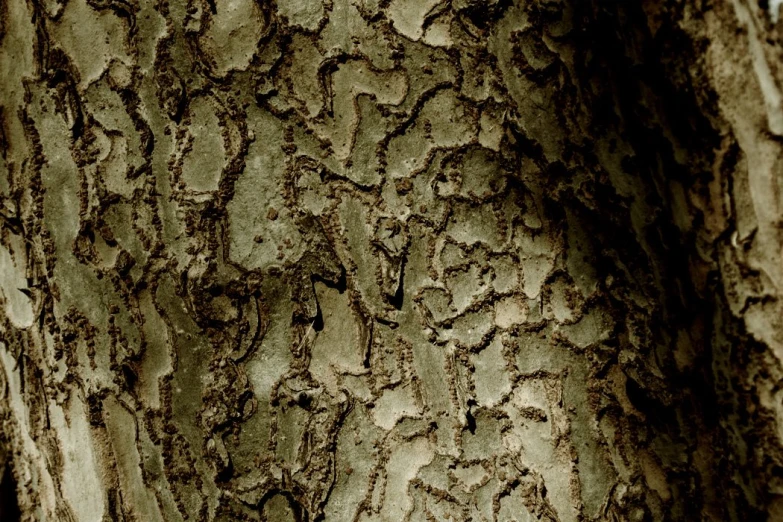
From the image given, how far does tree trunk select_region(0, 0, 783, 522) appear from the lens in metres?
0.64

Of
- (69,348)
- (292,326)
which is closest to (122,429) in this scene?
(69,348)

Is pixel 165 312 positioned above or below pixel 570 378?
above

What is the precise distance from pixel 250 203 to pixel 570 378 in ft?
1.24

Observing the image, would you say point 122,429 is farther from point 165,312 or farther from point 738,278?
point 738,278

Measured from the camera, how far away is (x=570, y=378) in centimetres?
65

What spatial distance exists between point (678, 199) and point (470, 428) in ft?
1.10

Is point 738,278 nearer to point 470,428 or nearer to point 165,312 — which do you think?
point 470,428

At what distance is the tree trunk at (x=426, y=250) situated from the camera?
638 mm

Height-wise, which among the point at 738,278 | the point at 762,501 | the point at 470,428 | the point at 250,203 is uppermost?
the point at 250,203

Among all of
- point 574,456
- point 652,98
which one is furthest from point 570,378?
point 652,98

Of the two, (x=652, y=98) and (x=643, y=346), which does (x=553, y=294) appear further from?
(x=652, y=98)

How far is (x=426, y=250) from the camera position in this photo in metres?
0.65

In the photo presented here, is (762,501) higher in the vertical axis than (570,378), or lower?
lower

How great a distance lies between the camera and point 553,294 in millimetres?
651
